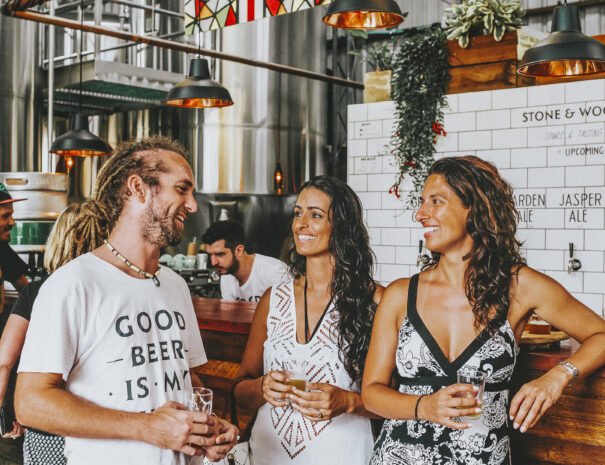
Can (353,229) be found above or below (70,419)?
above

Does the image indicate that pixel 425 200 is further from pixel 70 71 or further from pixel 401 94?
pixel 70 71

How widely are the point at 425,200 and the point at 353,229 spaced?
19.8 inches

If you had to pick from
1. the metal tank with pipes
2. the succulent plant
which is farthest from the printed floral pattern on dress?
the metal tank with pipes

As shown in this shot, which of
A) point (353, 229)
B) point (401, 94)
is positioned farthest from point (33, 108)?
point (353, 229)

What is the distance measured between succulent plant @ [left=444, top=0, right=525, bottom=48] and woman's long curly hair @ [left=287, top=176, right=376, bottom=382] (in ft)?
11.0

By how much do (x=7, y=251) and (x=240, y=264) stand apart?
1.69 m

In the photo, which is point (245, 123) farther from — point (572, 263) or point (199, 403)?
point (199, 403)

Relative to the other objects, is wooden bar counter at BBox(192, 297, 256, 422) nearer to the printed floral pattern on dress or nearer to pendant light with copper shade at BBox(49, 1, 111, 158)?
the printed floral pattern on dress

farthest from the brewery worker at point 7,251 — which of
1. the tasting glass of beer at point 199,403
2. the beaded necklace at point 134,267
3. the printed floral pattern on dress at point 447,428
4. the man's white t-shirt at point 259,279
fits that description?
the printed floral pattern on dress at point 447,428

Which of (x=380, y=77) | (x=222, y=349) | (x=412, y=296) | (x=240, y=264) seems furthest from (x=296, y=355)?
(x=380, y=77)

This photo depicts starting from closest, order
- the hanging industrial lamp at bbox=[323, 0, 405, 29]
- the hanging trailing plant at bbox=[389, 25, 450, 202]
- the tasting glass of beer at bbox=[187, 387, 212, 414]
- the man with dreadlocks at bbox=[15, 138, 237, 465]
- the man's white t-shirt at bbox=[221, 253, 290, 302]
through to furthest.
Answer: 1. the man with dreadlocks at bbox=[15, 138, 237, 465]
2. the tasting glass of beer at bbox=[187, 387, 212, 414]
3. the hanging industrial lamp at bbox=[323, 0, 405, 29]
4. the man's white t-shirt at bbox=[221, 253, 290, 302]
5. the hanging trailing plant at bbox=[389, 25, 450, 202]

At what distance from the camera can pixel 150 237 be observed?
6.55ft

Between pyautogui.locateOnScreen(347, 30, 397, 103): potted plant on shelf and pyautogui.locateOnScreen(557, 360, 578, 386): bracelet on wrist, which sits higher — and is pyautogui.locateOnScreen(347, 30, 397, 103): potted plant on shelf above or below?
above

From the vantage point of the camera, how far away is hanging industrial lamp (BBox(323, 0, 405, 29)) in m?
3.53
